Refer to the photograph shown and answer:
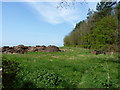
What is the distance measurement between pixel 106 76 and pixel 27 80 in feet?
10.1

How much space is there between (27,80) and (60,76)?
4.20 feet

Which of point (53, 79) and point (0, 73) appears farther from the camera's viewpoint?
point (53, 79)

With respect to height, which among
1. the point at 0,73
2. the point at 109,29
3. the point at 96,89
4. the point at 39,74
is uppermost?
the point at 109,29

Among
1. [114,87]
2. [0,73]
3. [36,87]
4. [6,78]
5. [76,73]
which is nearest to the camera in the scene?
[0,73]

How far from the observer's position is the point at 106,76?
288 inches

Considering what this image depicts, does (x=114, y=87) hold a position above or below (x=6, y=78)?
below

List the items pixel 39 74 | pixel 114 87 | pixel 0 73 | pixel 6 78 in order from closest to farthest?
pixel 0 73 → pixel 6 78 → pixel 114 87 → pixel 39 74

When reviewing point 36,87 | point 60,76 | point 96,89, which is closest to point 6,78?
point 36,87

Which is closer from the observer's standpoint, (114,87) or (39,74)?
(114,87)

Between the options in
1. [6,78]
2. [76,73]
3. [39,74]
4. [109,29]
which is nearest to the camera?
[6,78]

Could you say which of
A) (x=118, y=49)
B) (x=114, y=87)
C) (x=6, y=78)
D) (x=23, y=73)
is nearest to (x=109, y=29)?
(x=118, y=49)

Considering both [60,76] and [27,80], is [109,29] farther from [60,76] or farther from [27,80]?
[27,80]

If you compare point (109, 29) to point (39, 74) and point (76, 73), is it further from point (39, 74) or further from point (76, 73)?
point (39, 74)

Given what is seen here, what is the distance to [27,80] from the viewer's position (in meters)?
6.40
